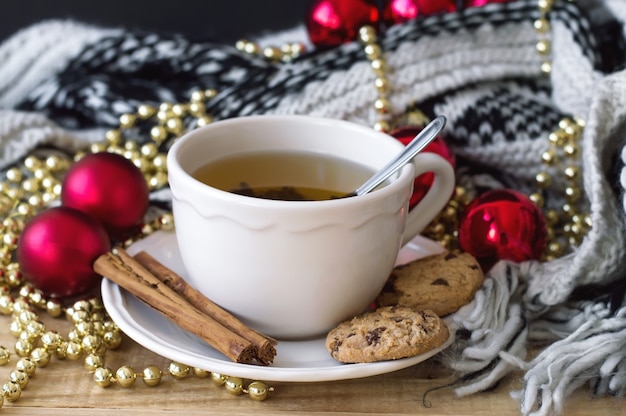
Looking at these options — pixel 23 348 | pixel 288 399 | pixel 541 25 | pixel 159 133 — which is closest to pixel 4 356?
pixel 23 348

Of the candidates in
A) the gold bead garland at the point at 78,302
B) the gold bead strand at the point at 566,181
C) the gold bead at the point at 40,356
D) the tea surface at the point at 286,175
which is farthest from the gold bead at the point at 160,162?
the gold bead strand at the point at 566,181

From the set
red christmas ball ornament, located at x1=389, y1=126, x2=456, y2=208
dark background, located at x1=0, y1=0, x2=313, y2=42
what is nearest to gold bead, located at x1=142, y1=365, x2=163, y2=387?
red christmas ball ornament, located at x1=389, y1=126, x2=456, y2=208

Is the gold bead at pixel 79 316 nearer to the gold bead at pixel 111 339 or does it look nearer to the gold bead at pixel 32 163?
the gold bead at pixel 111 339

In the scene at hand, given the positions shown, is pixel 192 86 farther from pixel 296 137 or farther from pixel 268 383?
pixel 268 383

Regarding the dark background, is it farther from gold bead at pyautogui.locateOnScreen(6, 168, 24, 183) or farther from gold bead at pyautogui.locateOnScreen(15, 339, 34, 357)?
gold bead at pyautogui.locateOnScreen(15, 339, 34, 357)

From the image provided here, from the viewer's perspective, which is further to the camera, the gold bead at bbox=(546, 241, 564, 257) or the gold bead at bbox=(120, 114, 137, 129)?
the gold bead at bbox=(120, 114, 137, 129)

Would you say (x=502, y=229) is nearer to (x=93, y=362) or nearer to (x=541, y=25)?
(x=541, y=25)
